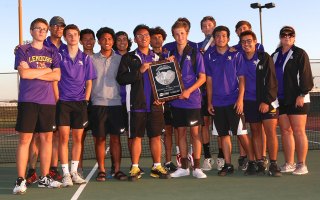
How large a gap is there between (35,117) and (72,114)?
1.82 feet

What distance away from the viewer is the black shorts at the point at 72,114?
6.02 meters

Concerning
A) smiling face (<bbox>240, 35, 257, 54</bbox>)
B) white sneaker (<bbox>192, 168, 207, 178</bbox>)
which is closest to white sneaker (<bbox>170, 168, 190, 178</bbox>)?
white sneaker (<bbox>192, 168, 207, 178</bbox>)

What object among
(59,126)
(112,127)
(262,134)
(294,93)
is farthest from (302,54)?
(59,126)

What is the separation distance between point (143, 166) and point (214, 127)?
180 centimetres

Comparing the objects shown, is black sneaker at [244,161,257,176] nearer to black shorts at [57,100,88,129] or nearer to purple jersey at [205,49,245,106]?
purple jersey at [205,49,245,106]

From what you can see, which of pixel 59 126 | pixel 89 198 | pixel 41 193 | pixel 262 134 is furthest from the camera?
pixel 262 134

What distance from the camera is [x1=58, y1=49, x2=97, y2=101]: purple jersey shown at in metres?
6.05

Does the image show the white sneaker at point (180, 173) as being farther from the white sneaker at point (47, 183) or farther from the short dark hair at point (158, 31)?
the short dark hair at point (158, 31)

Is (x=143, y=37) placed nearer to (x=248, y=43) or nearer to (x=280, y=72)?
(x=248, y=43)

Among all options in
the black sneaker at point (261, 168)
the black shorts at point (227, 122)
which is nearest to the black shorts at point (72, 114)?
the black shorts at point (227, 122)

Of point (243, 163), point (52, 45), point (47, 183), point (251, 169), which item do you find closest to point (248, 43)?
point (251, 169)

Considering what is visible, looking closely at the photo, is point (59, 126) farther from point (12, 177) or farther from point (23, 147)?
point (12, 177)

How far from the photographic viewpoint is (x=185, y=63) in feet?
21.2

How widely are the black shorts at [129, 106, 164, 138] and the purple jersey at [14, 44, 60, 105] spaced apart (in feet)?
3.70
